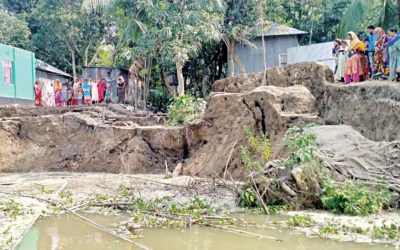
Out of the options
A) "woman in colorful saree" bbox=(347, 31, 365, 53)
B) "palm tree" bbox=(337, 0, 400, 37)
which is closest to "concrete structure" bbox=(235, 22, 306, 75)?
"palm tree" bbox=(337, 0, 400, 37)

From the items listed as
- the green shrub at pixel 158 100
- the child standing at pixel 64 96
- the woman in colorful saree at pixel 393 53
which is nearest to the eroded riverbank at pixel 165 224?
the woman in colorful saree at pixel 393 53

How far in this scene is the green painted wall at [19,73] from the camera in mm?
22625

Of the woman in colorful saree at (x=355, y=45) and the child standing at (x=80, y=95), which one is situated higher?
the woman in colorful saree at (x=355, y=45)

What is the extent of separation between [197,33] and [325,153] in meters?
12.6

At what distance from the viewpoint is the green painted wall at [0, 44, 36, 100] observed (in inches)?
891

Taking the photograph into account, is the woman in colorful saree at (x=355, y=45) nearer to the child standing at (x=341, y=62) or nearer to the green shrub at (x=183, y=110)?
Answer: the child standing at (x=341, y=62)

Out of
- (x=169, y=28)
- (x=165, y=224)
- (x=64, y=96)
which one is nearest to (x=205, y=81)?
(x=169, y=28)

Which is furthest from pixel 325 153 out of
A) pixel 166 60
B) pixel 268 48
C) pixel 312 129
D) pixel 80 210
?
pixel 268 48

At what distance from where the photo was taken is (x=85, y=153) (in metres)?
17.8

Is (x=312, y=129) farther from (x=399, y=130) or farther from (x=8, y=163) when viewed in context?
(x=8, y=163)

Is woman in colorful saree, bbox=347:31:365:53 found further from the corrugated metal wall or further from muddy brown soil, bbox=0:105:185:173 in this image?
the corrugated metal wall

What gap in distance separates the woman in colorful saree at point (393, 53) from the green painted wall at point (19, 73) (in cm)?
1605

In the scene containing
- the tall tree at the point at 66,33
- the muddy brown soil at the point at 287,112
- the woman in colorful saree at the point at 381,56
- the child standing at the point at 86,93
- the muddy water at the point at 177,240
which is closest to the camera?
the muddy water at the point at 177,240

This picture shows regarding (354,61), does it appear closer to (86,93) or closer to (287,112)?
(287,112)
